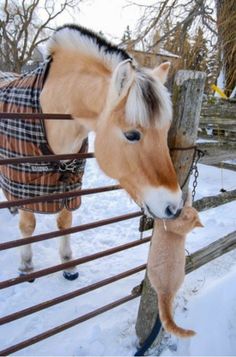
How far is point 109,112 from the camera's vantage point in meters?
1.46

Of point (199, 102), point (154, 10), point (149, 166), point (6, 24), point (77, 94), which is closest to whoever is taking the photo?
point (149, 166)

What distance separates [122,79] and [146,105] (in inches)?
6.3

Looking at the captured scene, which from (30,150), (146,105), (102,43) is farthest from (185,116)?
(30,150)

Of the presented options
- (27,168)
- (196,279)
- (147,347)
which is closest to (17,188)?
(27,168)

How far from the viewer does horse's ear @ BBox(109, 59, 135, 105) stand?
1.30 metres

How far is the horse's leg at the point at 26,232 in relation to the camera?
2.63 metres

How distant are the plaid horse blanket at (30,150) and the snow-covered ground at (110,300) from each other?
1.19ft

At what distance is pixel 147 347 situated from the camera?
1807 millimetres

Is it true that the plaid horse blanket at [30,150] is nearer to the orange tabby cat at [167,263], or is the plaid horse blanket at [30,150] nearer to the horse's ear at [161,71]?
the horse's ear at [161,71]

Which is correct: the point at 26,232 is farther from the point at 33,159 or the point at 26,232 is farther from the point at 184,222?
the point at 184,222

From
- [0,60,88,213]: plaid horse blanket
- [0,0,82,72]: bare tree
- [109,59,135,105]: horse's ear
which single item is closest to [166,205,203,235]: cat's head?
[109,59,135,105]: horse's ear

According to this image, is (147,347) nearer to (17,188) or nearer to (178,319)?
(178,319)

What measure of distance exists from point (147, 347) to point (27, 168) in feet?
4.56

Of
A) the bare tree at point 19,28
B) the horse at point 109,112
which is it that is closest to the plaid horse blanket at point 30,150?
the horse at point 109,112
